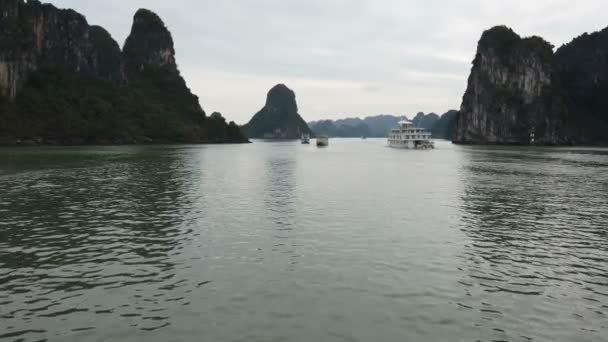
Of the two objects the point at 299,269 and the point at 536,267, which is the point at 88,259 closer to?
the point at 299,269

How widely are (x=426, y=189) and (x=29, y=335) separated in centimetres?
4327

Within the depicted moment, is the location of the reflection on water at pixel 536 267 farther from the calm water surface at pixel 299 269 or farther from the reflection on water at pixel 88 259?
the reflection on water at pixel 88 259

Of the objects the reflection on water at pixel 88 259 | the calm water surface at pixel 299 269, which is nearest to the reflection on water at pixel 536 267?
the calm water surface at pixel 299 269

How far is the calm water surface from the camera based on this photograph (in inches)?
525

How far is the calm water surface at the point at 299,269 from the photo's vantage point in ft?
43.8

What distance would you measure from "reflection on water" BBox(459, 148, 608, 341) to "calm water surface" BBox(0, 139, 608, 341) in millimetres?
85

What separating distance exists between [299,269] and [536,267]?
10965mm

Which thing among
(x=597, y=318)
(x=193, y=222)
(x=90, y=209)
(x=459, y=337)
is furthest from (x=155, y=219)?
(x=597, y=318)

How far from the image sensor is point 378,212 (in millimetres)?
33969

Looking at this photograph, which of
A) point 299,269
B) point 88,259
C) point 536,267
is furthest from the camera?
point 88,259

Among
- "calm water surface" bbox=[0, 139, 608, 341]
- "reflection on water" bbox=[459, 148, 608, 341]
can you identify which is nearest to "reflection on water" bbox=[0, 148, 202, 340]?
"calm water surface" bbox=[0, 139, 608, 341]

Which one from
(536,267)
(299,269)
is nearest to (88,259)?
(299,269)

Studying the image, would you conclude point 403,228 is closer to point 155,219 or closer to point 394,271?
point 394,271

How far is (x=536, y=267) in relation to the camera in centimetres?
1984
